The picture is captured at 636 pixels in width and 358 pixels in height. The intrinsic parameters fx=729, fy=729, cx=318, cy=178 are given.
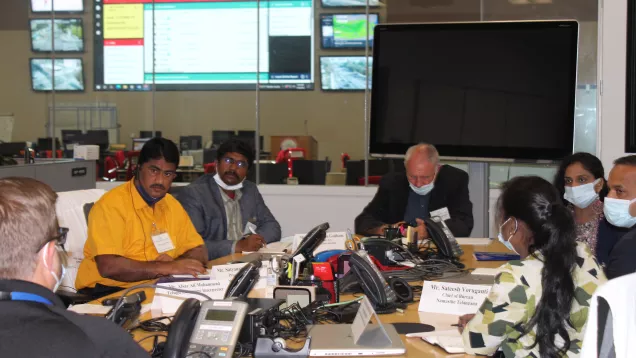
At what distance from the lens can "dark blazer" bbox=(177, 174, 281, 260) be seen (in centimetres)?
434

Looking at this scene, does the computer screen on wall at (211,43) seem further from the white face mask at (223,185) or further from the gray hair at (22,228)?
the gray hair at (22,228)

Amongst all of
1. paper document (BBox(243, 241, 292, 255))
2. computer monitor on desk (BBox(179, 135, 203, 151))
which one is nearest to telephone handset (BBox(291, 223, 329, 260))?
paper document (BBox(243, 241, 292, 255))

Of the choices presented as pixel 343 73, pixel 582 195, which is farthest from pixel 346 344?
pixel 343 73

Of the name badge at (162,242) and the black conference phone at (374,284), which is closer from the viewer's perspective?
the black conference phone at (374,284)

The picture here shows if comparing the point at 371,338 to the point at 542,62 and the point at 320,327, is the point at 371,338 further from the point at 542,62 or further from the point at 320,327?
the point at 542,62

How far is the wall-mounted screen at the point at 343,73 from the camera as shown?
7480 millimetres

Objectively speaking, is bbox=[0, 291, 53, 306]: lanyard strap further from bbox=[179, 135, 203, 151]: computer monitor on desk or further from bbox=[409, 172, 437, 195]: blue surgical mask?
bbox=[179, 135, 203, 151]: computer monitor on desk

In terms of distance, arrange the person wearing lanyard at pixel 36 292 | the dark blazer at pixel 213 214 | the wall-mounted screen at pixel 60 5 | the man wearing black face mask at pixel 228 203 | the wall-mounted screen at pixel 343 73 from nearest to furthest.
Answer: the person wearing lanyard at pixel 36 292
the dark blazer at pixel 213 214
the man wearing black face mask at pixel 228 203
the wall-mounted screen at pixel 343 73
the wall-mounted screen at pixel 60 5

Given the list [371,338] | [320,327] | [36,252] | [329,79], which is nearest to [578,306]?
[371,338]

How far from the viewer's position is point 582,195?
13.5 ft

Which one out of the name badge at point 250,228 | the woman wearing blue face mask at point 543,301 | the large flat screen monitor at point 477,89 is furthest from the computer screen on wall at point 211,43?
the woman wearing blue face mask at point 543,301

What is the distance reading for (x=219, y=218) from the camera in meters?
4.57

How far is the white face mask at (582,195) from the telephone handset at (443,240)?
78 centimetres

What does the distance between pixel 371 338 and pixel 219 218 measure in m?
2.47
